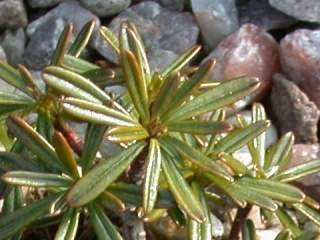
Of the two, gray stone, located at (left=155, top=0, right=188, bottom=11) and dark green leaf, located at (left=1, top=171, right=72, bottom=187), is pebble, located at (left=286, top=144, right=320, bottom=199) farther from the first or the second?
dark green leaf, located at (left=1, top=171, right=72, bottom=187)

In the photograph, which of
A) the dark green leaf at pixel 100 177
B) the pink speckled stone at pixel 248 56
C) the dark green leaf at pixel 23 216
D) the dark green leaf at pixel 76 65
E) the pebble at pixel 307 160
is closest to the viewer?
the dark green leaf at pixel 100 177

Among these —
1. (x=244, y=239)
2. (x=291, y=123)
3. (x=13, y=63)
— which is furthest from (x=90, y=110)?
(x=13, y=63)

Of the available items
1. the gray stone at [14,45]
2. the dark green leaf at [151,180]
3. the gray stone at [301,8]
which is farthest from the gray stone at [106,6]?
the dark green leaf at [151,180]

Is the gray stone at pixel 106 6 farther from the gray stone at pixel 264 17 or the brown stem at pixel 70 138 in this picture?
the brown stem at pixel 70 138

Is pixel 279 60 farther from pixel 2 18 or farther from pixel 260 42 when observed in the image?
pixel 2 18

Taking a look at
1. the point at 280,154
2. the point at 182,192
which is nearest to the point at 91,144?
the point at 182,192

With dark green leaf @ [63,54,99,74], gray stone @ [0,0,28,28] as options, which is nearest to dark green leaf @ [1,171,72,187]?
dark green leaf @ [63,54,99,74]
